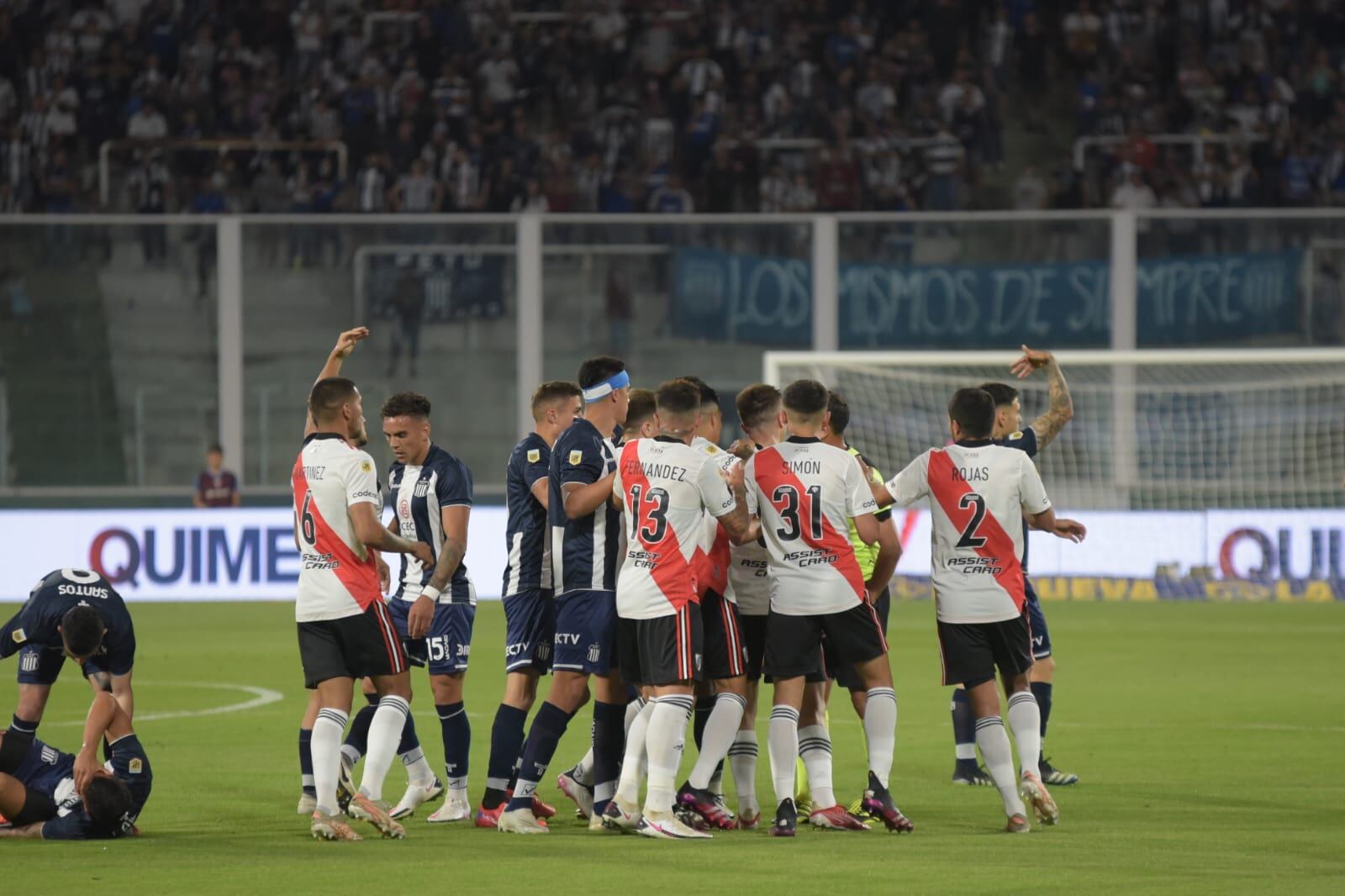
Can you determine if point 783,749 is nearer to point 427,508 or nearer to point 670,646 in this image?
point 670,646

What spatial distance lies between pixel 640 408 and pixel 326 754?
2092 mm

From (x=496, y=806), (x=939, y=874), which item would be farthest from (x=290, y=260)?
(x=939, y=874)

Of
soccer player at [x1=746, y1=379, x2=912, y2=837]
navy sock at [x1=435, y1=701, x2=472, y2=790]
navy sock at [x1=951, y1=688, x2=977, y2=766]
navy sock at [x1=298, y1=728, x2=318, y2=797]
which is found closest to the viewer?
soccer player at [x1=746, y1=379, x2=912, y2=837]

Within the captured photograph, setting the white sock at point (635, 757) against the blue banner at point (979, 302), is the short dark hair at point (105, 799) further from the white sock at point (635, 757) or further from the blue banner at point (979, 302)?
the blue banner at point (979, 302)

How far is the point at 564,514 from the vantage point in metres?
8.22

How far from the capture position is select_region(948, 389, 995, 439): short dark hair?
840 cm

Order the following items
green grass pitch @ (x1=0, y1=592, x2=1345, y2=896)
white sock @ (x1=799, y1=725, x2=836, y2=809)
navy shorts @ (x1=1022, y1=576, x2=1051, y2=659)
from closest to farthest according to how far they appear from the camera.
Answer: green grass pitch @ (x1=0, y1=592, x2=1345, y2=896)
white sock @ (x1=799, y1=725, x2=836, y2=809)
navy shorts @ (x1=1022, y1=576, x2=1051, y2=659)

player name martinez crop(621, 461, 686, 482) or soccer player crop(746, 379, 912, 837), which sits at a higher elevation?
player name martinez crop(621, 461, 686, 482)

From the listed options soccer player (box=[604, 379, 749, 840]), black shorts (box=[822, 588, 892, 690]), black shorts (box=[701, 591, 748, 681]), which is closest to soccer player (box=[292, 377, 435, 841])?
soccer player (box=[604, 379, 749, 840])

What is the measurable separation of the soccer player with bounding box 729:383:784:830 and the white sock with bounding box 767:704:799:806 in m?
0.29

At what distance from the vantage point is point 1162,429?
24641mm

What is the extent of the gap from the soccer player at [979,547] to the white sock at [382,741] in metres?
2.36

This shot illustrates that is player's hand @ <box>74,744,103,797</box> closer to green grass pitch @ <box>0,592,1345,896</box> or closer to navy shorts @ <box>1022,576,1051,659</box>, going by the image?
green grass pitch @ <box>0,592,1345,896</box>

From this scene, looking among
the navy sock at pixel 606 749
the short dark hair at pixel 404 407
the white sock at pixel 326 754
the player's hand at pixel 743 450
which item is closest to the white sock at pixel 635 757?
the navy sock at pixel 606 749
